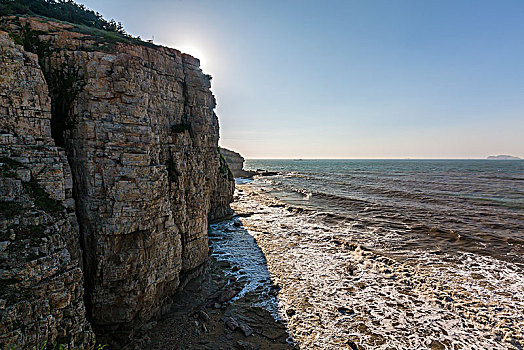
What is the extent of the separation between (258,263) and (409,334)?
9.83m

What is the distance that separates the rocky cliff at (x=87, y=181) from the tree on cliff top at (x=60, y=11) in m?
3.44

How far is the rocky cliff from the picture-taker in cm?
662

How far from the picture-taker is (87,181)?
8.91 meters

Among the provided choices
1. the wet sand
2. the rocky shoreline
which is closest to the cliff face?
the wet sand

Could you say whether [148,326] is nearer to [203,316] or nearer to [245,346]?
[203,316]

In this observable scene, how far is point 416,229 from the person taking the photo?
26.3m

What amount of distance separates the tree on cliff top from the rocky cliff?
344 cm

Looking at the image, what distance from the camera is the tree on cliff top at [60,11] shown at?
35.5 ft

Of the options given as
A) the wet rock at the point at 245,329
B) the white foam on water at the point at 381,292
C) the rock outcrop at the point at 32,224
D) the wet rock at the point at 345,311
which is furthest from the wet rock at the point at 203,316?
the wet rock at the point at 345,311

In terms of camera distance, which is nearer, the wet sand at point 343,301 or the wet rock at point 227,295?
the wet sand at point 343,301

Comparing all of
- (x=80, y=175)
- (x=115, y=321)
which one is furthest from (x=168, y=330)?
(x=80, y=175)

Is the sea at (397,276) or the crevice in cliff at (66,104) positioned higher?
the crevice in cliff at (66,104)

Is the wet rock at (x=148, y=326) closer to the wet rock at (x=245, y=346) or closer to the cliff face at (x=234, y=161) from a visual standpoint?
the wet rock at (x=245, y=346)

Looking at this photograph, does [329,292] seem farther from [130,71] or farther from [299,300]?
[130,71]
